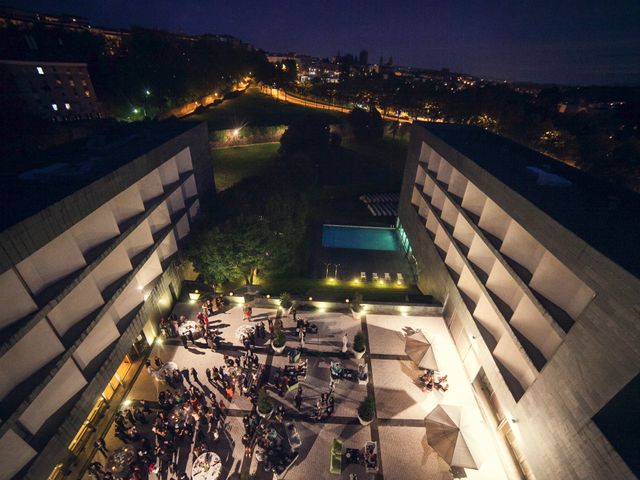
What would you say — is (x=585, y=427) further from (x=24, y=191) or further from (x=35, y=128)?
(x=35, y=128)

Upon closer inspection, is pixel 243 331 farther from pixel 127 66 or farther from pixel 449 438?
pixel 127 66

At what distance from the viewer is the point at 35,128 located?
157 ft

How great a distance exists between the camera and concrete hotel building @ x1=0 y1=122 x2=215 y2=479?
12.4 metres

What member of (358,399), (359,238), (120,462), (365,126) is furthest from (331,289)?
(365,126)

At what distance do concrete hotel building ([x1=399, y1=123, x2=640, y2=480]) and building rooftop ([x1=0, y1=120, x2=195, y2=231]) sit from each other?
23264 millimetres

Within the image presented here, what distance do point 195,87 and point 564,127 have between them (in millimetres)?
91465

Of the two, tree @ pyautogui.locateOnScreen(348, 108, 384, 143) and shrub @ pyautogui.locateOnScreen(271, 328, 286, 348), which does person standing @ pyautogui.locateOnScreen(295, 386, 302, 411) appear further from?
tree @ pyautogui.locateOnScreen(348, 108, 384, 143)

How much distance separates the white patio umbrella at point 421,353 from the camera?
67.6 ft

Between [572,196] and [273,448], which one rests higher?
[572,196]

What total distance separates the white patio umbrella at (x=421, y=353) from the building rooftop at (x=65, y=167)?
22447 mm

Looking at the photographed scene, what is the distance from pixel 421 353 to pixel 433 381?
2.19 meters

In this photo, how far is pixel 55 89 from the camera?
2351 inches

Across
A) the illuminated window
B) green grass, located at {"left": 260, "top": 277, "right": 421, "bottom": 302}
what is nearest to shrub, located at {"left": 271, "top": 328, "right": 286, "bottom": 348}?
green grass, located at {"left": 260, "top": 277, "right": 421, "bottom": 302}

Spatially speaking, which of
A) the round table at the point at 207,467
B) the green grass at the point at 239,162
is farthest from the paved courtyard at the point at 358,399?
the green grass at the point at 239,162
